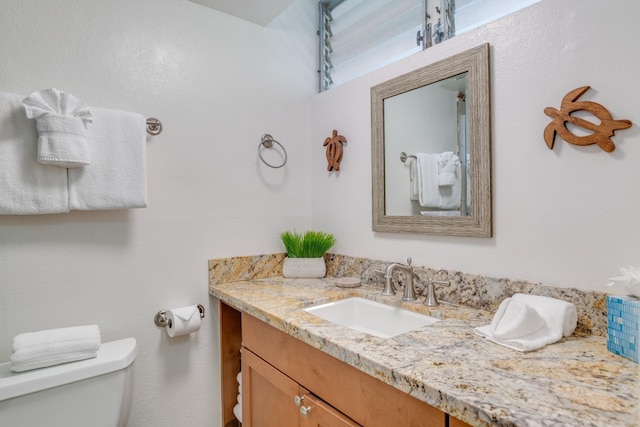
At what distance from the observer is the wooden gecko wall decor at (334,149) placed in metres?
1.72

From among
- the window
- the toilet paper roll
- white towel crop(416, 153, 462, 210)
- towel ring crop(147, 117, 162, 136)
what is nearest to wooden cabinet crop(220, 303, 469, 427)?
the toilet paper roll

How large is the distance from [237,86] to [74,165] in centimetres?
82

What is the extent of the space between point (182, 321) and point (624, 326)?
1424 mm

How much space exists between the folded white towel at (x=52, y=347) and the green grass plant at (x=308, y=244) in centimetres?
88

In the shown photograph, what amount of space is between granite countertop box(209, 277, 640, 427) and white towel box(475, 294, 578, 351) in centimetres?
2

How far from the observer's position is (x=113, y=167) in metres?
1.25

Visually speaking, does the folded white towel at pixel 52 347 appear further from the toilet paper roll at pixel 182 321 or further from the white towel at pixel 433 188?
the white towel at pixel 433 188

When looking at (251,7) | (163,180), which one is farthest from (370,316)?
(251,7)

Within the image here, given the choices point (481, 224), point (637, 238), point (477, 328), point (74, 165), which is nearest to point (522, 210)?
point (481, 224)

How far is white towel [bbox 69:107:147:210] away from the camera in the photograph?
1.20m

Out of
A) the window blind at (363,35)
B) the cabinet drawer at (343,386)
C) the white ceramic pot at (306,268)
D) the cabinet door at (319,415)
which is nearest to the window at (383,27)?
the window blind at (363,35)

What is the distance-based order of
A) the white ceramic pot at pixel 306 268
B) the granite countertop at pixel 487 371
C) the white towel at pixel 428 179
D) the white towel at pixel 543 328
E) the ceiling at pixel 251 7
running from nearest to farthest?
the granite countertop at pixel 487 371
the white towel at pixel 543 328
the white towel at pixel 428 179
the ceiling at pixel 251 7
the white ceramic pot at pixel 306 268

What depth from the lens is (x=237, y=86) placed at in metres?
1.67

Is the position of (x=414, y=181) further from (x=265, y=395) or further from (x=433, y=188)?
(x=265, y=395)
